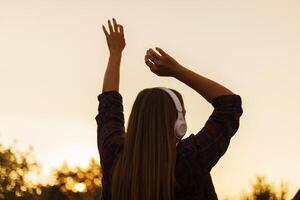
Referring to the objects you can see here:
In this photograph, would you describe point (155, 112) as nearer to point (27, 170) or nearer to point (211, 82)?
point (211, 82)

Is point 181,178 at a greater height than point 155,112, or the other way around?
point 155,112

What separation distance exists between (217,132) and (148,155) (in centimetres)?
38

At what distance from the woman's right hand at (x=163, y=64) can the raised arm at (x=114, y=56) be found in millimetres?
431

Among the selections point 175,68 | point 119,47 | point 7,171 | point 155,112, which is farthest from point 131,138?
point 7,171

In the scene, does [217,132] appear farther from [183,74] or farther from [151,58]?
[151,58]

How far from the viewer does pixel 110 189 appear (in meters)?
4.31

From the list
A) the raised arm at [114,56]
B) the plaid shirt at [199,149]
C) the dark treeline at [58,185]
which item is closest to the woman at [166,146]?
the plaid shirt at [199,149]

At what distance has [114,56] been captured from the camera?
5.05 m

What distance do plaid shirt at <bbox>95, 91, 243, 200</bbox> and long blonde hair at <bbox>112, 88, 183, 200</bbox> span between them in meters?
0.07

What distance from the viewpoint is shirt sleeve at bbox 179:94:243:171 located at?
4066 millimetres

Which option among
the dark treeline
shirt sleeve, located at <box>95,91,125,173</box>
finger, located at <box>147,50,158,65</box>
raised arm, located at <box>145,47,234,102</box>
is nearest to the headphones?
raised arm, located at <box>145,47,234,102</box>

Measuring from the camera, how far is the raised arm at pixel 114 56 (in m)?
4.85

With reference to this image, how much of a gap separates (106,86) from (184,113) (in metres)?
0.73

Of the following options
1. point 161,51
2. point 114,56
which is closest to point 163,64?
point 161,51
